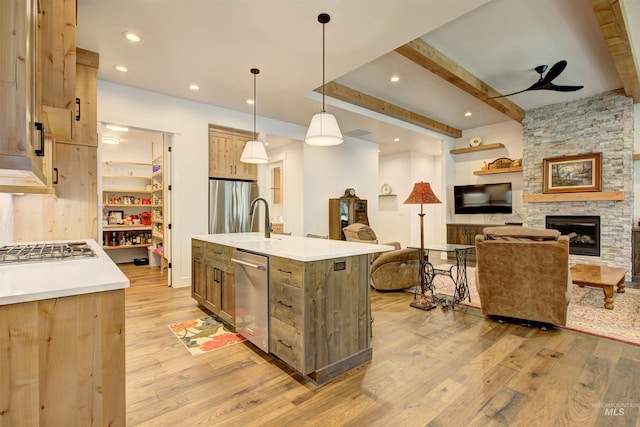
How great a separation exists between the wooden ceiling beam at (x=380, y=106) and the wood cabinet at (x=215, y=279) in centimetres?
285

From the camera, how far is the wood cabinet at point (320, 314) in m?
1.97

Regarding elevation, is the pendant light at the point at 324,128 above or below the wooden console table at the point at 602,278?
above

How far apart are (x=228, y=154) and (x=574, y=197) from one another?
6252 mm

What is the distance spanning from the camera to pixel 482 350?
98.1 inches

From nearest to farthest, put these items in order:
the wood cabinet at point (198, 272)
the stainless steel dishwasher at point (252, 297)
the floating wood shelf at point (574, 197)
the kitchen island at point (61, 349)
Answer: the kitchen island at point (61, 349) → the stainless steel dishwasher at point (252, 297) → the wood cabinet at point (198, 272) → the floating wood shelf at point (574, 197)

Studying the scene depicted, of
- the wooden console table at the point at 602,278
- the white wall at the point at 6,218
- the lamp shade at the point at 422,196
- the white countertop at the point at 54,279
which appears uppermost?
the lamp shade at the point at 422,196

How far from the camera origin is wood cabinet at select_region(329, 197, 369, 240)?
21.5ft

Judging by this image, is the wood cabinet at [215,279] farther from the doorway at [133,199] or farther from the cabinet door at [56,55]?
the doorway at [133,199]

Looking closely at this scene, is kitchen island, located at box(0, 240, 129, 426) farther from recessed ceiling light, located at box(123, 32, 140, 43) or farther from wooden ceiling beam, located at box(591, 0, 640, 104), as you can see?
wooden ceiling beam, located at box(591, 0, 640, 104)

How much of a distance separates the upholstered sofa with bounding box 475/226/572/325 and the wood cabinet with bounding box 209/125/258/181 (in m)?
3.75

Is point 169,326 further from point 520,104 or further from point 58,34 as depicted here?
point 520,104

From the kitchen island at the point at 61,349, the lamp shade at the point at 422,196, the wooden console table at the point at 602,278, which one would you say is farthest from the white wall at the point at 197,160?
the wooden console table at the point at 602,278

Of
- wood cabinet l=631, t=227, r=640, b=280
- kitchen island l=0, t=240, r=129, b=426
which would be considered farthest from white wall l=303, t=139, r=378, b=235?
kitchen island l=0, t=240, r=129, b=426

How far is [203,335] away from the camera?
2.83 metres
